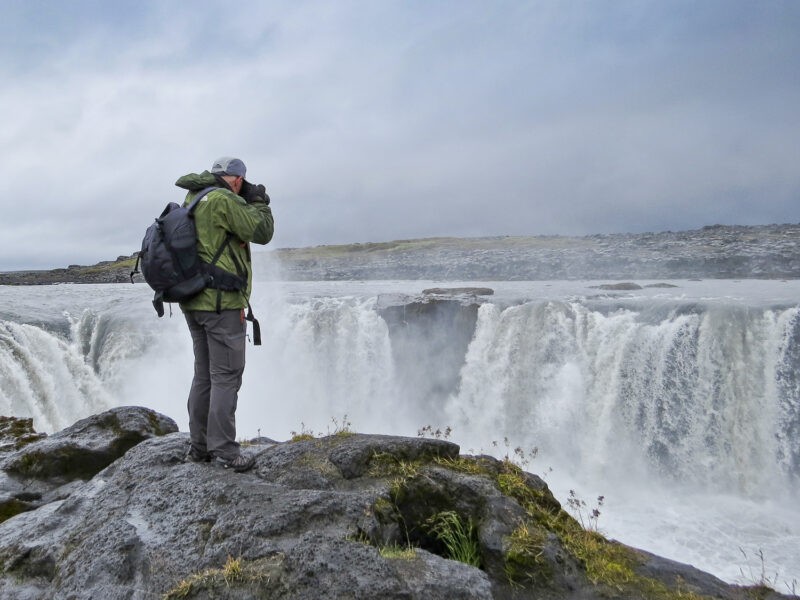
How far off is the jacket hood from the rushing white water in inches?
294

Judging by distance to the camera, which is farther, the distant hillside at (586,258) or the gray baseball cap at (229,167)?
the distant hillside at (586,258)

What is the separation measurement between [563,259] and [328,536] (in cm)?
4074

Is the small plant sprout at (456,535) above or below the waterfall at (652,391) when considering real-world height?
above

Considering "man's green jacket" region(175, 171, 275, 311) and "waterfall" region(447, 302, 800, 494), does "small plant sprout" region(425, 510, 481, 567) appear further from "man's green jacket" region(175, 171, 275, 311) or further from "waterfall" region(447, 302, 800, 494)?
"waterfall" region(447, 302, 800, 494)

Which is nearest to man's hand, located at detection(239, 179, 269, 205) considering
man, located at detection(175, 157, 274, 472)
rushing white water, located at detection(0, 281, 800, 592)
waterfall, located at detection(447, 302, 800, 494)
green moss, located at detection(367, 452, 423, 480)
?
man, located at detection(175, 157, 274, 472)

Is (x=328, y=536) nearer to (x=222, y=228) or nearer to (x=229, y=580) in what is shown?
(x=229, y=580)

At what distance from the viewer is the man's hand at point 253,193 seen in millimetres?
4320

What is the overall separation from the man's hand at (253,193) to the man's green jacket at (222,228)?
144 millimetres

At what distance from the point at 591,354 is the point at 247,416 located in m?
10.7

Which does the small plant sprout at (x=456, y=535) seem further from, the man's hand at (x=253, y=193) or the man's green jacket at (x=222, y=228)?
the man's hand at (x=253, y=193)

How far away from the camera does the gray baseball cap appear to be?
426cm

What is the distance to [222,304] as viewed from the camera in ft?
13.3

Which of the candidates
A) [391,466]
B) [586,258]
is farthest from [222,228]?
[586,258]

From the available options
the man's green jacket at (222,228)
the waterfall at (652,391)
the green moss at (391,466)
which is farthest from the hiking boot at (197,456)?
the waterfall at (652,391)
